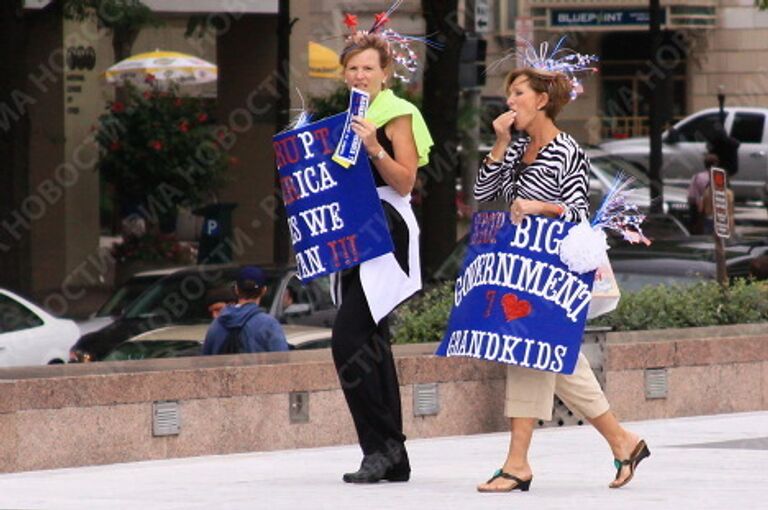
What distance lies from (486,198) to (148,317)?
8.49m

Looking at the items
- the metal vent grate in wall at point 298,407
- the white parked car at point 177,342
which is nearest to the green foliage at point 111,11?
the white parked car at point 177,342

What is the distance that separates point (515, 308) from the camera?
28.1ft

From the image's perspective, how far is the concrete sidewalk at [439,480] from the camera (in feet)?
26.8

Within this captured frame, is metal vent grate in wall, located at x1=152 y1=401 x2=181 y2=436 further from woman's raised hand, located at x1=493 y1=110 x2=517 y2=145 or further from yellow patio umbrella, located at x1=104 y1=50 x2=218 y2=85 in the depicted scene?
yellow patio umbrella, located at x1=104 y1=50 x2=218 y2=85

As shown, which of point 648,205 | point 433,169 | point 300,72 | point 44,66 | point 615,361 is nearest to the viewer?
point 615,361

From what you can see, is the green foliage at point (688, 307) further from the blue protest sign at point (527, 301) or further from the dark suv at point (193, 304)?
the blue protest sign at point (527, 301)

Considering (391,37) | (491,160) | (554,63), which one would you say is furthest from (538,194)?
(391,37)

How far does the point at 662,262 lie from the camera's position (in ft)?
54.8

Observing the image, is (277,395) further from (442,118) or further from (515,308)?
(442,118)

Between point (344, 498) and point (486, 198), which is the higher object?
point (486, 198)

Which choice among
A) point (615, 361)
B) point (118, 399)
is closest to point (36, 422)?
point (118, 399)

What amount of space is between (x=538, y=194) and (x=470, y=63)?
613 inches

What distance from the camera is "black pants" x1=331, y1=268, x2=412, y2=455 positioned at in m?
8.59

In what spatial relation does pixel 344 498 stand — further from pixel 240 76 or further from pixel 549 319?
pixel 240 76
